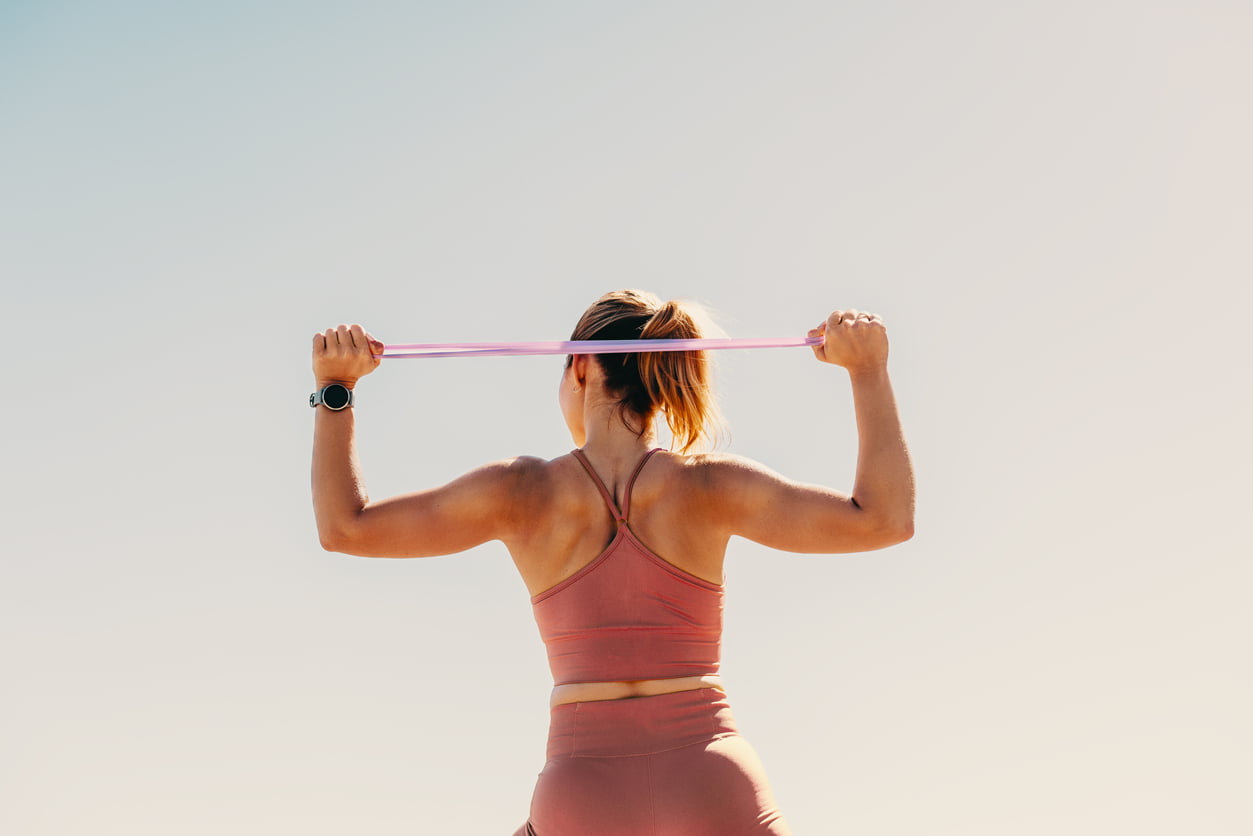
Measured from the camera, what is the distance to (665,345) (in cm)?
414

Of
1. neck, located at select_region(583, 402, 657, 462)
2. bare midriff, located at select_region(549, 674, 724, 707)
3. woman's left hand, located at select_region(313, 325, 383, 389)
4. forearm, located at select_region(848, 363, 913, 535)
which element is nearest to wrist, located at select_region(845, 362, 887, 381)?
forearm, located at select_region(848, 363, 913, 535)

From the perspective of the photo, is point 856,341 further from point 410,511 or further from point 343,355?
point 343,355

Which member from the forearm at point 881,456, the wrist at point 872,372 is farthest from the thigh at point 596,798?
the wrist at point 872,372

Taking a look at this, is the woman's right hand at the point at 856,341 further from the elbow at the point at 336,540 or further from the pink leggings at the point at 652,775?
the elbow at the point at 336,540

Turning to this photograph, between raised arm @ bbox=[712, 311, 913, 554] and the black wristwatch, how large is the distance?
1187 millimetres

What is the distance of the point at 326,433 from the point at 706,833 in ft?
5.46

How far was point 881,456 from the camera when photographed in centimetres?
395

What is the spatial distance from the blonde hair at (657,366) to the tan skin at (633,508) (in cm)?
20

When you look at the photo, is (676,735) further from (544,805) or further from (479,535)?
(479,535)

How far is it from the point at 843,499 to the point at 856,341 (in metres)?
0.56

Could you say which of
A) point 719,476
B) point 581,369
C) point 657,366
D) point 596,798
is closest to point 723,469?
point 719,476

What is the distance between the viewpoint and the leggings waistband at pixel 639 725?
3.75 m

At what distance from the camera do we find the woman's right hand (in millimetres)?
4133

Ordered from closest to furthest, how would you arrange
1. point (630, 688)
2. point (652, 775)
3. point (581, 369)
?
point (652, 775), point (630, 688), point (581, 369)
